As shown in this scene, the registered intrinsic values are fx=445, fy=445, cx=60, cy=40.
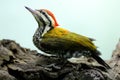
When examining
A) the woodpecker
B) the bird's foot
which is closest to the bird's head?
the woodpecker

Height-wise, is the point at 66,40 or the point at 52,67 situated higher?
the point at 66,40

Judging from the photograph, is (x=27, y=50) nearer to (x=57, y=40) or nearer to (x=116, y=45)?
(x=57, y=40)

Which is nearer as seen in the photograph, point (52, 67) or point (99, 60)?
point (52, 67)

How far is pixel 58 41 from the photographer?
185cm

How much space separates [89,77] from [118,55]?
1.33ft

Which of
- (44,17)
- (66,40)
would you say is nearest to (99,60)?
(66,40)

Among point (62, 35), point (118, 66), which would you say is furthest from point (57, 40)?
point (118, 66)

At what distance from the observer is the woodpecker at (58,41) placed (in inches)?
72.6

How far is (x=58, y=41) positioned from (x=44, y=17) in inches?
4.9

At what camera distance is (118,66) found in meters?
2.02

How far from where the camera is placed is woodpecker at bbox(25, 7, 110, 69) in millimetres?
1844

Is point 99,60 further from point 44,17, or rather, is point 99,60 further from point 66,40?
point 44,17

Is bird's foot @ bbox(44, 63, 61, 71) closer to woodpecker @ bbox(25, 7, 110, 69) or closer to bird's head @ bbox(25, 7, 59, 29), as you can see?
woodpecker @ bbox(25, 7, 110, 69)

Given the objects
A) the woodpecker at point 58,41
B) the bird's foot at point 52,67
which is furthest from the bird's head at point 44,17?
the bird's foot at point 52,67
